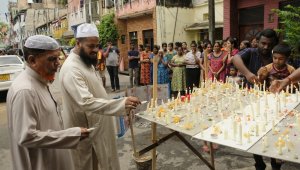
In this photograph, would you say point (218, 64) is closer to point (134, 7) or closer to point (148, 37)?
point (148, 37)

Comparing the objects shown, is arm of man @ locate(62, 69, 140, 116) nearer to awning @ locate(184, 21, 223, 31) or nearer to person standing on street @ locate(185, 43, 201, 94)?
person standing on street @ locate(185, 43, 201, 94)

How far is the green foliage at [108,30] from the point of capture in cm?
1816

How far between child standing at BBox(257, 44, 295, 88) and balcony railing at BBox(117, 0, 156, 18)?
11801mm

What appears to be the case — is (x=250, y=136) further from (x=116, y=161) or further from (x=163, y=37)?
(x=163, y=37)

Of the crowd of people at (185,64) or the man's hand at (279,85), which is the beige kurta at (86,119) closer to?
the man's hand at (279,85)

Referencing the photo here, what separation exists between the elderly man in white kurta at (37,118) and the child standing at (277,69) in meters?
2.52

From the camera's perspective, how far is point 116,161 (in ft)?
10.4

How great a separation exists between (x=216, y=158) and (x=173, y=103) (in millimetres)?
1605

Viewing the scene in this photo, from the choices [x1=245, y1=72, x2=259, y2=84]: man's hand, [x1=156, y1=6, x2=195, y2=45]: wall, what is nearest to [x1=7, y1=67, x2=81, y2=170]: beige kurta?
[x1=245, y1=72, x2=259, y2=84]: man's hand

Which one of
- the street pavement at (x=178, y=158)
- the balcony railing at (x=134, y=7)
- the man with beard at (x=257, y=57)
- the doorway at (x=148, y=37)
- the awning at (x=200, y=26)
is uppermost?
the balcony railing at (x=134, y=7)

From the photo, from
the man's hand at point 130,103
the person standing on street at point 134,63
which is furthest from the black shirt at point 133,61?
the man's hand at point 130,103

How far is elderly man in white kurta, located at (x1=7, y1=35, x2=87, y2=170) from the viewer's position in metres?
1.99

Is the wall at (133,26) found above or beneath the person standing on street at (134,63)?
above

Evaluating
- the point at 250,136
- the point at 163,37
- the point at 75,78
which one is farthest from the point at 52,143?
the point at 163,37
